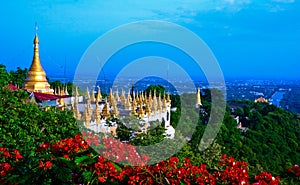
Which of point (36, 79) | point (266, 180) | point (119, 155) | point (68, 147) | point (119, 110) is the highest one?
point (36, 79)

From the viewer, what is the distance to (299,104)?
68812 mm

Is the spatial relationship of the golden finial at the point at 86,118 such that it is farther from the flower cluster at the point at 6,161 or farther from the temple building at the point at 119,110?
the flower cluster at the point at 6,161

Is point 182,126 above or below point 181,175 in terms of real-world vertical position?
below

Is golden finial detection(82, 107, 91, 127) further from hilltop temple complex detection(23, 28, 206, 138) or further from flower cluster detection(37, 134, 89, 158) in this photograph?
flower cluster detection(37, 134, 89, 158)

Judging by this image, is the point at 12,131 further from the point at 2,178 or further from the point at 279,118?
the point at 279,118

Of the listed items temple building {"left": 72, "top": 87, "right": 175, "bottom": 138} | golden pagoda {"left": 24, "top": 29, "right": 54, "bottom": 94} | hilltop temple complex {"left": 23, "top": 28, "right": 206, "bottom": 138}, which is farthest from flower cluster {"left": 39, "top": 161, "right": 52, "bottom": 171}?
golden pagoda {"left": 24, "top": 29, "right": 54, "bottom": 94}

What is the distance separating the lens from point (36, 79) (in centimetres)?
2381

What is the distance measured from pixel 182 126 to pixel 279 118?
26.3m

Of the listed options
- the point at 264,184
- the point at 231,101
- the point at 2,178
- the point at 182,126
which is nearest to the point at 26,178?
the point at 2,178

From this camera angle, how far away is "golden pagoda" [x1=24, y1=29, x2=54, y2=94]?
23.5 m

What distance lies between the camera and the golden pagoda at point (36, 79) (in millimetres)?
23484

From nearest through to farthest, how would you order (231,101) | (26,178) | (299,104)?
1. (26,178)
2. (231,101)
3. (299,104)

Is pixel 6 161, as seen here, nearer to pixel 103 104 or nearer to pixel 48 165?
pixel 48 165

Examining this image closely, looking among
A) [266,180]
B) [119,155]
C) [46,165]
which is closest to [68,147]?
[119,155]
